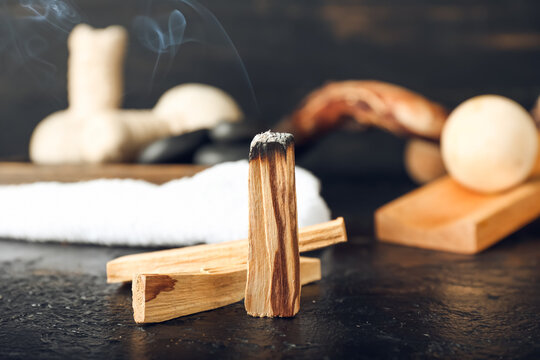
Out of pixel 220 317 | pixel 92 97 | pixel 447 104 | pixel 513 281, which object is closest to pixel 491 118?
pixel 513 281

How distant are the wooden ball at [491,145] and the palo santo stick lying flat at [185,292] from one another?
481 mm

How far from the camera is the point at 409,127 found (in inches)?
45.0

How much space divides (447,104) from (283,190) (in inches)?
59.0

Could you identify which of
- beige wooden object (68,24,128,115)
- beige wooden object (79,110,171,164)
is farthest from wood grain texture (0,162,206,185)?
beige wooden object (68,24,128,115)

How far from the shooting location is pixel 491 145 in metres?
0.89

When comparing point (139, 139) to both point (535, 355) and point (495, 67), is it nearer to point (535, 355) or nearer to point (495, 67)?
point (535, 355)

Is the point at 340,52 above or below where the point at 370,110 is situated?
above

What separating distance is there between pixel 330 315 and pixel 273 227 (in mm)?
106

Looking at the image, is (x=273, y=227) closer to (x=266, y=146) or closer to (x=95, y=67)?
(x=266, y=146)

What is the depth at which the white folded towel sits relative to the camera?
0.80m

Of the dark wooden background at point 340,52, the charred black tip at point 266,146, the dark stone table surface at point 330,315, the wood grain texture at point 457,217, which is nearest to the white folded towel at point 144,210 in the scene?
the dark stone table surface at point 330,315

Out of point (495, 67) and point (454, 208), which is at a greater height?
point (495, 67)

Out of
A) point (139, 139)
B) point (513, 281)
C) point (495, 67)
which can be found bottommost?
point (513, 281)

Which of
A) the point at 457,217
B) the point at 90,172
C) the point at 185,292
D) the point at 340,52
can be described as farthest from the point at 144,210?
the point at 340,52
